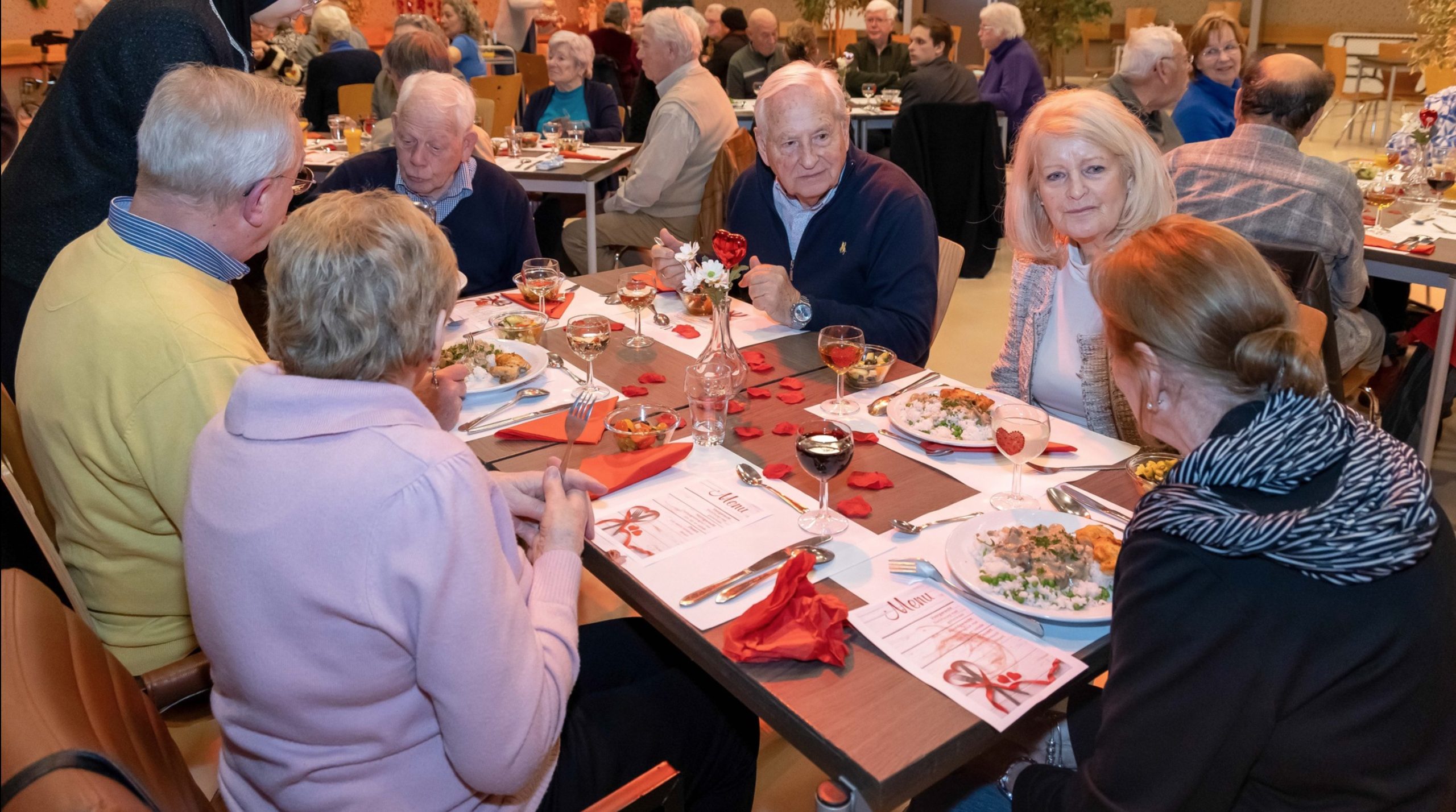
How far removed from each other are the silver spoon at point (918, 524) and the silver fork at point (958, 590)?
0.29ft

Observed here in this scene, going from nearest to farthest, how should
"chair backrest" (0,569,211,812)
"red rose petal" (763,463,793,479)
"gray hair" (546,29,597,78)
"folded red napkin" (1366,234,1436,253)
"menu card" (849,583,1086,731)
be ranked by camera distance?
"chair backrest" (0,569,211,812), "menu card" (849,583,1086,731), "red rose petal" (763,463,793,479), "folded red napkin" (1366,234,1436,253), "gray hair" (546,29,597,78)

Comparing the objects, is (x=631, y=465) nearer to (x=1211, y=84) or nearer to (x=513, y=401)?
(x=513, y=401)

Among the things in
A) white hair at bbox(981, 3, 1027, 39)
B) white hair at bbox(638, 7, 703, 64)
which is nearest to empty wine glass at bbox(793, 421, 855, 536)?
white hair at bbox(638, 7, 703, 64)

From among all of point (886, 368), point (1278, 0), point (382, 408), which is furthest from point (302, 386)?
point (1278, 0)

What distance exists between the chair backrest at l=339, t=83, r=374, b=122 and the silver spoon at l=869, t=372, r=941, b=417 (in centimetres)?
528

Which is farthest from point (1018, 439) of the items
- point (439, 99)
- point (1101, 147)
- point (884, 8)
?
point (884, 8)

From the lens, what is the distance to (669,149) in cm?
482

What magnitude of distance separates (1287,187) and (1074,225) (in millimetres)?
1275

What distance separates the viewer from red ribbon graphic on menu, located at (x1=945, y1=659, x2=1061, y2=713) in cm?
123

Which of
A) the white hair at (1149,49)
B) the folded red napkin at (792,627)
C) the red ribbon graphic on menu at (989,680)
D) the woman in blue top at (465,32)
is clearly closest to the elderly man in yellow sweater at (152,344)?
the folded red napkin at (792,627)

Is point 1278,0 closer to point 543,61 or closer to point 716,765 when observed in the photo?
point 543,61

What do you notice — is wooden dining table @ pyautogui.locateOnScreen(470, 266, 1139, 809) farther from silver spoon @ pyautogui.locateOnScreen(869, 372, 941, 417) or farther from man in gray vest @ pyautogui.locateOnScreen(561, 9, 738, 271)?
man in gray vest @ pyautogui.locateOnScreen(561, 9, 738, 271)

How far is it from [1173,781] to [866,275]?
5.99 feet

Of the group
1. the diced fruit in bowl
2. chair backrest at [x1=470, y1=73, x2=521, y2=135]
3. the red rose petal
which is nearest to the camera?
the red rose petal
